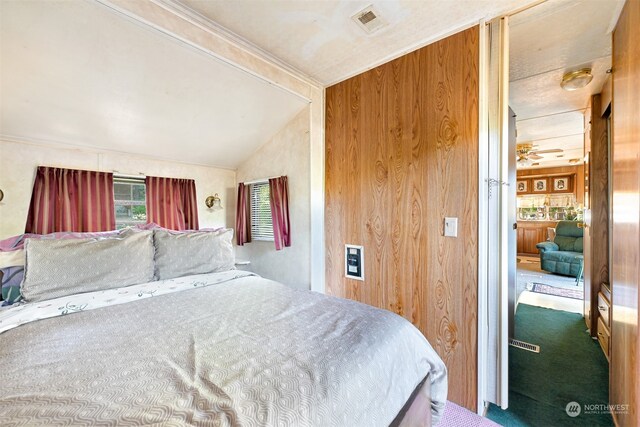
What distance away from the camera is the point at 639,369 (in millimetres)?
1025

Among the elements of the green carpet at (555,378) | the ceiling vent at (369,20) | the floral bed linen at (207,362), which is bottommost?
the green carpet at (555,378)

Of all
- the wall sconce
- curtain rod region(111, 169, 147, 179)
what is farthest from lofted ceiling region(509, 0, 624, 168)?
curtain rod region(111, 169, 147, 179)

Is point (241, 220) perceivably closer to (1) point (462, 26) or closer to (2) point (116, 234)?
(2) point (116, 234)

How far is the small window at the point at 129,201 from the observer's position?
240 cm

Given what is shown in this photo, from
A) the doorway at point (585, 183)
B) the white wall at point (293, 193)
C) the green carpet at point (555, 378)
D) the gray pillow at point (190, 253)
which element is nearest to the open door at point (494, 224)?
the doorway at point (585, 183)

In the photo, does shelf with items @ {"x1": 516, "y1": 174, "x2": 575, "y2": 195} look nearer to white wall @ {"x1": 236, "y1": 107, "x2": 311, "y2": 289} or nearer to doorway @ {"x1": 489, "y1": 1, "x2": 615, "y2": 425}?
doorway @ {"x1": 489, "y1": 1, "x2": 615, "y2": 425}

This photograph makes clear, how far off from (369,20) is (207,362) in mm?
2072

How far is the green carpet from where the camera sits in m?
1.62

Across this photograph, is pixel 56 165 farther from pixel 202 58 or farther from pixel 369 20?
pixel 369 20

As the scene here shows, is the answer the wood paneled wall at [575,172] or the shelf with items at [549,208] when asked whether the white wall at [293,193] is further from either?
the wood paneled wall at [575,172]

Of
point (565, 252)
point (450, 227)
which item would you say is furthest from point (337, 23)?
point (565, 252)

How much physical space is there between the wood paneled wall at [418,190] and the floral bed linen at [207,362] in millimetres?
527

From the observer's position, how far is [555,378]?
1.98 meters

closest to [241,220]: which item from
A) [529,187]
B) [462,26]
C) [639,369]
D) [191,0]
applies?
[191,0]
